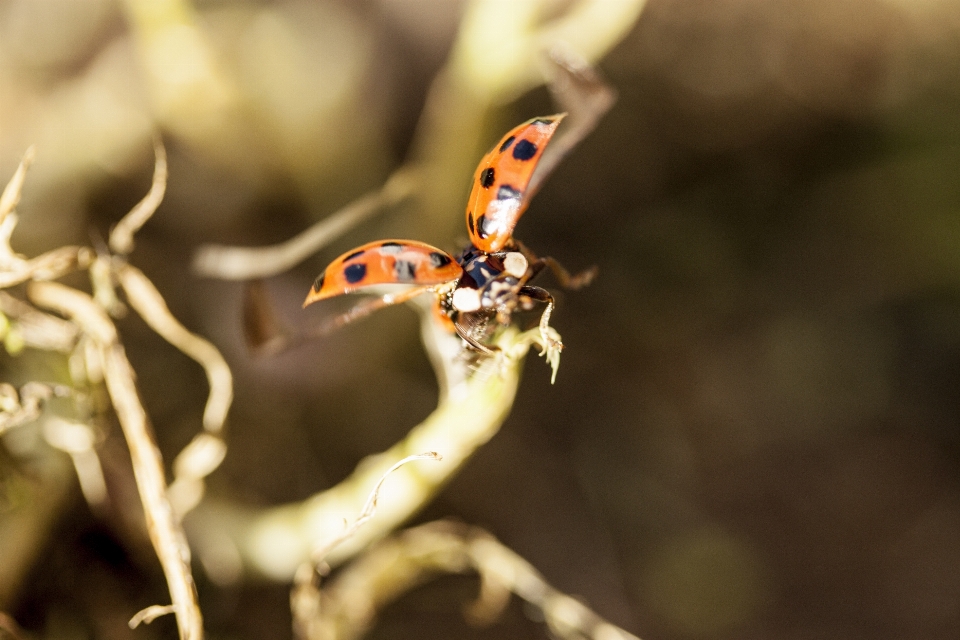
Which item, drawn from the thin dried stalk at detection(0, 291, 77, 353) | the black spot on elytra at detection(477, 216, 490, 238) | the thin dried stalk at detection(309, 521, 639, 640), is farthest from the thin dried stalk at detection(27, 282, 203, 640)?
the black spot on elytra at detection(477, 216, 490, 238)

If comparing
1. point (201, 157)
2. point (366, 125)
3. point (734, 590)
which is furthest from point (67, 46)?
point (734, 590)

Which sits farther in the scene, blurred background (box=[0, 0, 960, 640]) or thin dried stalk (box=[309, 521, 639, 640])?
blurred background (box=[0, 0, 960, 640])

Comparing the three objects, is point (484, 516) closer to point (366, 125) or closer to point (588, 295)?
point (588, 295)

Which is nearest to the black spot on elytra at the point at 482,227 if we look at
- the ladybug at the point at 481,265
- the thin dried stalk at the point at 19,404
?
the ladybug at the point at 481,265

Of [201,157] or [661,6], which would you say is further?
[661,6]

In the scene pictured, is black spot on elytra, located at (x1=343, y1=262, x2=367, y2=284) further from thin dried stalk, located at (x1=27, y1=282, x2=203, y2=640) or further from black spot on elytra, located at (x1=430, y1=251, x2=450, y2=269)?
thin dried stalk, located at (x1=27, y1=282, x2=203, y2=640)

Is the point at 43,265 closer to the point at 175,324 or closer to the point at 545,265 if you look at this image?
the point at 175,324
